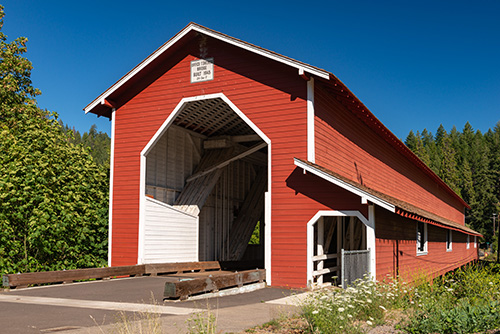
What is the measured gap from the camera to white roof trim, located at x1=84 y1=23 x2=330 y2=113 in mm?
14367

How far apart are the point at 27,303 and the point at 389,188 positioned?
1718cm

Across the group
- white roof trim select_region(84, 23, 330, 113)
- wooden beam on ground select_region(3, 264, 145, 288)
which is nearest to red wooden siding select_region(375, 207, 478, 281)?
white roof trim select_region(84, 23, 330, 113)

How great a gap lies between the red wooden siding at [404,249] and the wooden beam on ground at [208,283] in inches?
141

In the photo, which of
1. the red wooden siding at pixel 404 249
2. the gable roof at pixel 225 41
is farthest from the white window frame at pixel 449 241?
the gable roof at pixel 225 41

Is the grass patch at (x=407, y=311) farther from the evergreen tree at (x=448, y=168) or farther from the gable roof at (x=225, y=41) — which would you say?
the evergreen tree at (x=448, y=168)

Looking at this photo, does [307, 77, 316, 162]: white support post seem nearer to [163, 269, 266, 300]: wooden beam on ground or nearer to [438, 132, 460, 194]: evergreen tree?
[163, 269, 266, 300]: wooden beam on ground

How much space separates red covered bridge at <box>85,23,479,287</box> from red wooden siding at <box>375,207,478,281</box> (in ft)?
0.22

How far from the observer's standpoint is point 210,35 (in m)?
16.1

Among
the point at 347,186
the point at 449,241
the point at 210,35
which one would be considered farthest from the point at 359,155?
the point at 449,241

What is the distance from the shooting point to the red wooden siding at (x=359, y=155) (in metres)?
15.5

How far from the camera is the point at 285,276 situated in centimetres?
1416

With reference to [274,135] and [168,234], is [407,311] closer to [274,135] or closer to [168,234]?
[274,135]

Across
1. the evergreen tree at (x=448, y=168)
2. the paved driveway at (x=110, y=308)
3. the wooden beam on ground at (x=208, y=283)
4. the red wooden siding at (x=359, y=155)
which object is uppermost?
the evergreen tree at (x=448, y=168)

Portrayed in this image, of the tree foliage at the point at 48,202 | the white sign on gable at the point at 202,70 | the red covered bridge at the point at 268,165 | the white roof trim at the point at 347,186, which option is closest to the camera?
the white roof trim at the point at 347,186
